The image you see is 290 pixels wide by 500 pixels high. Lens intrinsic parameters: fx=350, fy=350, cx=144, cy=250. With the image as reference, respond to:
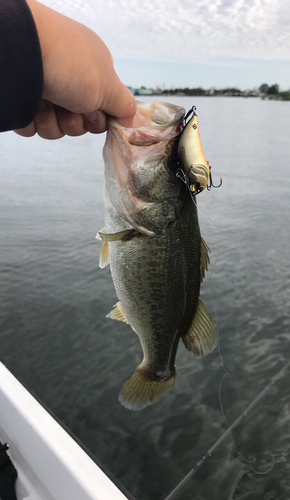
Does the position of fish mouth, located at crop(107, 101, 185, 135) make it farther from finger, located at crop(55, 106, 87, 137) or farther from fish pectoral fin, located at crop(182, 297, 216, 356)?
fish pectoral fin, located at crop(182, 297, 216, 356)

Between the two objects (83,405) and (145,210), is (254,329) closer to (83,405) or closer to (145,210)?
(83,405)

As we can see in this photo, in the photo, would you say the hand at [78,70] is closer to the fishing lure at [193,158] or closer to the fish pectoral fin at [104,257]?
the fishing lure at [193,158]

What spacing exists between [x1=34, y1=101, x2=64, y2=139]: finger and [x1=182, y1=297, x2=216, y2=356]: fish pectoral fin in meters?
1.00

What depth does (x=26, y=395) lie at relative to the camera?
6.52 feet

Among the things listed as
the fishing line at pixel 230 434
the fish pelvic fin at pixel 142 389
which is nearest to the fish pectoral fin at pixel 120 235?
the fish pelvic fin at pixel 142 389

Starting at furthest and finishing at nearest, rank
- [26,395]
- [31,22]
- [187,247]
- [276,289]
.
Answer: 1. [276,289]
2. [26,395]
3. [187,247]
4. [31,22]

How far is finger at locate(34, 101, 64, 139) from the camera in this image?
54.8 inches

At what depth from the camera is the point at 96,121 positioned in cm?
139

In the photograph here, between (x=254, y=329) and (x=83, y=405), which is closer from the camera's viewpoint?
(x=83, y=405)

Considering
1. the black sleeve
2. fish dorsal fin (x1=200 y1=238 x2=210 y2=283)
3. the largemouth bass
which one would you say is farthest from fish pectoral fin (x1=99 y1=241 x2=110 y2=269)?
the black sleeve

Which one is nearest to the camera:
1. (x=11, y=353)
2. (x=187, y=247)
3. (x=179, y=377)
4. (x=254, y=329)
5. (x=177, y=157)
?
(x=177, y=157)

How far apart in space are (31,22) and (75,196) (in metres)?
8.98

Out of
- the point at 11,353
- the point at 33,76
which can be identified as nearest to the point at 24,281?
the point at 11,353

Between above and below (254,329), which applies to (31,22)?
above
